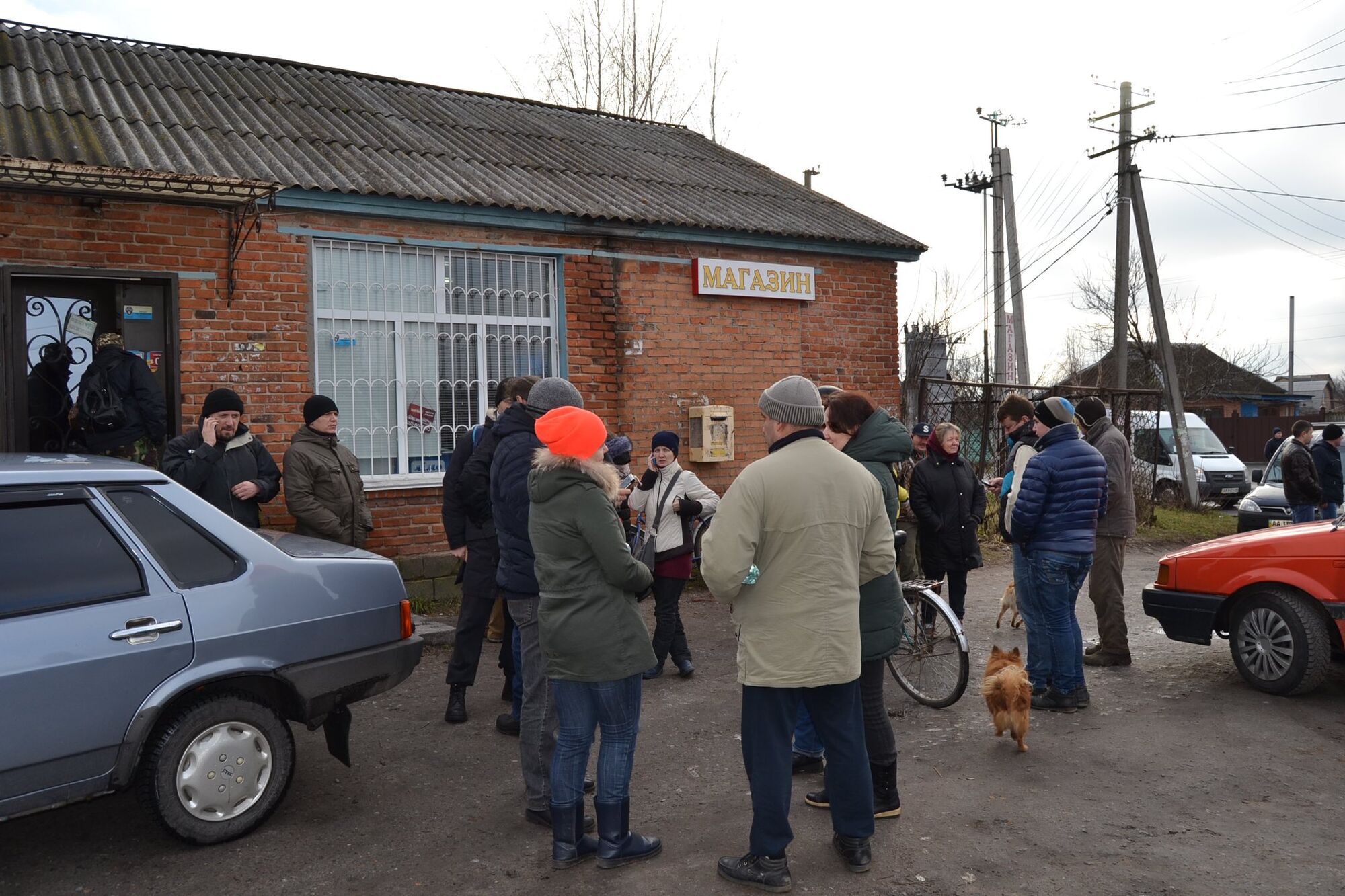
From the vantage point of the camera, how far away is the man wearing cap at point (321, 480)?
20.6 ft

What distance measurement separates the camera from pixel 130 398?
7.03 meters

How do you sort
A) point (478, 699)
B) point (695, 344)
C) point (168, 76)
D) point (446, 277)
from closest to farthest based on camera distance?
point (478, 699) < point (446, 277) < point (168, 76) < point (695, 344)

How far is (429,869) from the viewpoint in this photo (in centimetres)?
378

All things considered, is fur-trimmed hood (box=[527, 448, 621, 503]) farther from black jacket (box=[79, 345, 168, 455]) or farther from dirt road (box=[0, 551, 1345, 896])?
black jacket (box=[79, 345, 168, 455])

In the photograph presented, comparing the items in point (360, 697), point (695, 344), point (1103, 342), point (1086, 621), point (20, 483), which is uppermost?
point (1103, 342)

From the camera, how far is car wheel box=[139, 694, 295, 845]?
3.74 metres

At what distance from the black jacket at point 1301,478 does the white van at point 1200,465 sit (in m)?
6.09

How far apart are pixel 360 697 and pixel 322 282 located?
4.77m

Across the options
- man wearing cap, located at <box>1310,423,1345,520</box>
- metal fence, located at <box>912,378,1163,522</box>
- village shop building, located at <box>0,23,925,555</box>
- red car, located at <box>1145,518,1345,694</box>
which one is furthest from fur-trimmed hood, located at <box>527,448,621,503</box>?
man wearing cap, located at <box>1310,423,1345,520</box>

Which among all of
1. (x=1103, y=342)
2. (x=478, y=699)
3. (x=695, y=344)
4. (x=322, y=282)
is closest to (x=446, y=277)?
(x=322, y=282)

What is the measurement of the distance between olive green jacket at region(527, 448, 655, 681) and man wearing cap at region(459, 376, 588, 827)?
0.36 meters

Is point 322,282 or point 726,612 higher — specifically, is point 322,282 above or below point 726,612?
above

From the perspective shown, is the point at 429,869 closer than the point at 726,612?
Yes

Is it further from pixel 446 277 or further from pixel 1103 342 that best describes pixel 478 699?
pixel 1103 342
